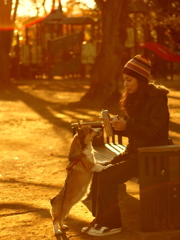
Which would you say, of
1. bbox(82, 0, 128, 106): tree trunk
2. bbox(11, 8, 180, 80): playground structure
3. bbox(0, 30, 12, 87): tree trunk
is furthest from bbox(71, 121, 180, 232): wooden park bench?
bbox(0, 30, 12, 87): tree trunk

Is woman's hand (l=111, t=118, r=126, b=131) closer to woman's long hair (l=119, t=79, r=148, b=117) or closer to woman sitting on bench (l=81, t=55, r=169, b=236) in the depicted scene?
woman sitting on bench (l=81, t=55, r=169, b=236)

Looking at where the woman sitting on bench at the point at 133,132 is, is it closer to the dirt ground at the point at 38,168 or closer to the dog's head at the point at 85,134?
the dirt ground at the point at 38,168

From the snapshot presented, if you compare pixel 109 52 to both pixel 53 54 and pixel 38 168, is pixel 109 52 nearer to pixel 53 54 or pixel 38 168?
pixel 38 168

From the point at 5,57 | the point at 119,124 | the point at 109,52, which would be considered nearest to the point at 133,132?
the point at 119,124

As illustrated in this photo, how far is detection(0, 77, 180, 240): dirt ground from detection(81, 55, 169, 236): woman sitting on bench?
0.58 ft

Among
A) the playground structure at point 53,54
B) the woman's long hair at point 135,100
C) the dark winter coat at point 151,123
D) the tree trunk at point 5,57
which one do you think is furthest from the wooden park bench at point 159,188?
the playground structure at point 53,54

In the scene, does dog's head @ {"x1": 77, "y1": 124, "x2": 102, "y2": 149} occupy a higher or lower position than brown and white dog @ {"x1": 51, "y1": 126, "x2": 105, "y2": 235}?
higher

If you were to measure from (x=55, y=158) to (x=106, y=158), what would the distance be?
3169 millimetres

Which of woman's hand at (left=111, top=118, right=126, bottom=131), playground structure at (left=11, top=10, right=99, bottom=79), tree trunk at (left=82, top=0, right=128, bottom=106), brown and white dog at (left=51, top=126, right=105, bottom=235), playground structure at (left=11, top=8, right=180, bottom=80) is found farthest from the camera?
playground structure at (left=11, top=10, right=99, bottom=79)

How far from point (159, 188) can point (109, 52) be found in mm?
13759

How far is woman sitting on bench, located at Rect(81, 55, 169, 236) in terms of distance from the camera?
5.83 meters

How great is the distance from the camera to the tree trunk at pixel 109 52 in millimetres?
19031

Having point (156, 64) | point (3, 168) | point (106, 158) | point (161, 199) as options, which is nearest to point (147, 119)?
point (161, 199)

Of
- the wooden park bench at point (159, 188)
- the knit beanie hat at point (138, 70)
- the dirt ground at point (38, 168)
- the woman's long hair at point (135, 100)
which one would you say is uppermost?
the knit beanie hat at point (138, 70)
